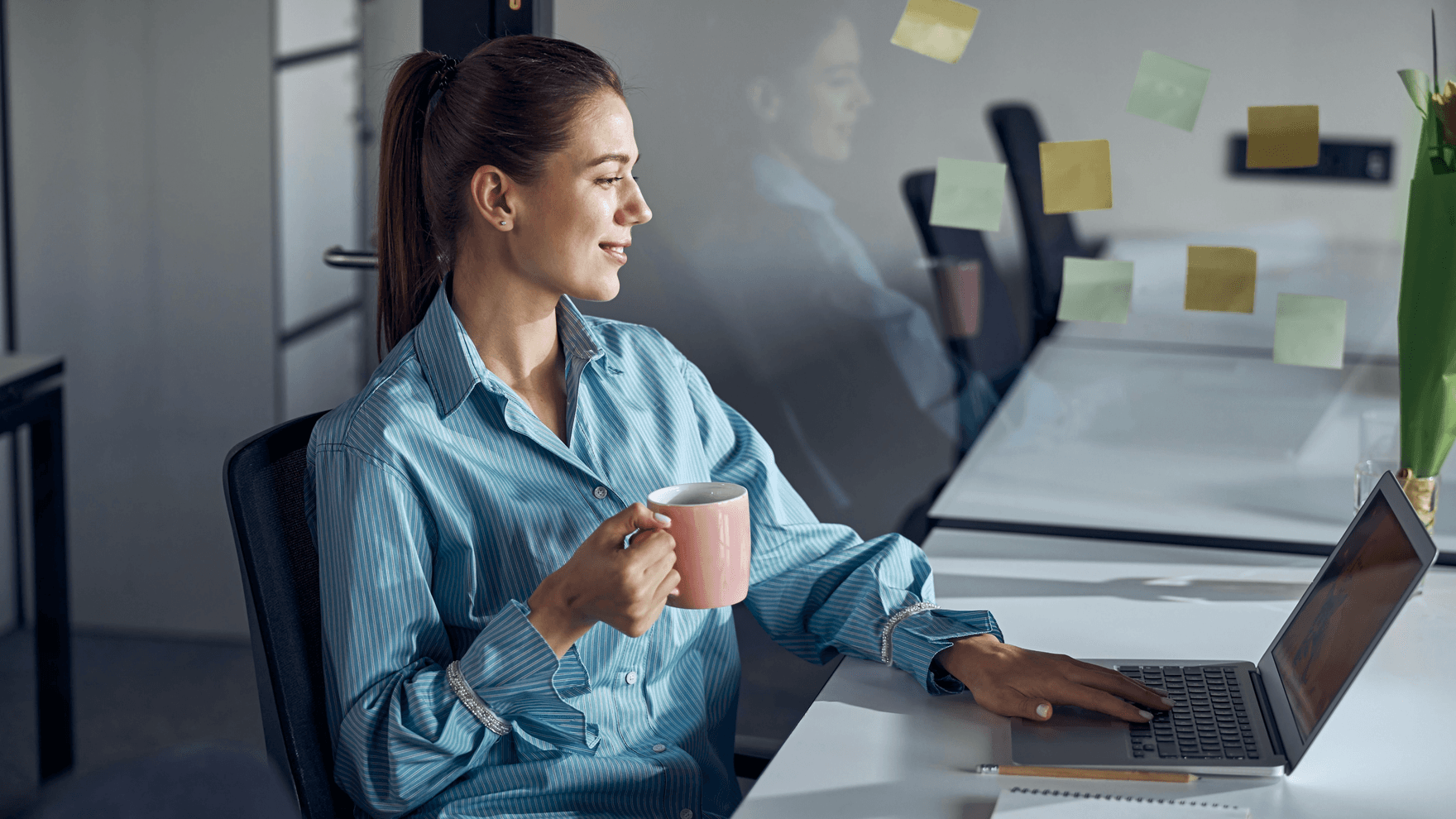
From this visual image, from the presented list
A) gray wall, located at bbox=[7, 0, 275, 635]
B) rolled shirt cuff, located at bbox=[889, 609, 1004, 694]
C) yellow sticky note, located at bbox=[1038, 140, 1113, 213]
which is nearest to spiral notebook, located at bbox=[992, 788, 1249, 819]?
rolled shirt cuff, located at bbox=[889, 609, 1004, 694]

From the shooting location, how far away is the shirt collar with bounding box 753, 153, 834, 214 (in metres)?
1.75

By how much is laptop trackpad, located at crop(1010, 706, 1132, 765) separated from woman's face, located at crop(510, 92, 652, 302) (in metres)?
0.54

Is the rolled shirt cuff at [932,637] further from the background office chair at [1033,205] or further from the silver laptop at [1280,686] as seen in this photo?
the background office chair at [1033,205]

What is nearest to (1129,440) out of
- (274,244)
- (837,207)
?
(837,207)

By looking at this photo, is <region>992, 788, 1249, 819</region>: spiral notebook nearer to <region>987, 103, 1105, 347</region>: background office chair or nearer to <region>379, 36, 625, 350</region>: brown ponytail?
<region>379, 36, 625, 350</region>: brown ponytail

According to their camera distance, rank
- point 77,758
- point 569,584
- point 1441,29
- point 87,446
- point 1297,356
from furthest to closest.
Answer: point 87,446
point 77,758
point 1297,356
point 1441,29
point 569,584

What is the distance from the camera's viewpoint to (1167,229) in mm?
1663

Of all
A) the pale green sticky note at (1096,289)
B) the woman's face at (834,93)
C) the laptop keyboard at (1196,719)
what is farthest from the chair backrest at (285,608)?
the pale green sticky note at (1096,289)

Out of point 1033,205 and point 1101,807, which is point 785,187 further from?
point 1101,807

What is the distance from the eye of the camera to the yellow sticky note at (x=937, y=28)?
1650mm

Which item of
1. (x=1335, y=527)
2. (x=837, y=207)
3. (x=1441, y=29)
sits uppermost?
(x=1441, y=29)

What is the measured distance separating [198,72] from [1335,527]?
2.12 m

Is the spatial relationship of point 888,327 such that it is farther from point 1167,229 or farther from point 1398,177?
Answer: point 1398,177

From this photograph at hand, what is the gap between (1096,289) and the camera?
166 cm
